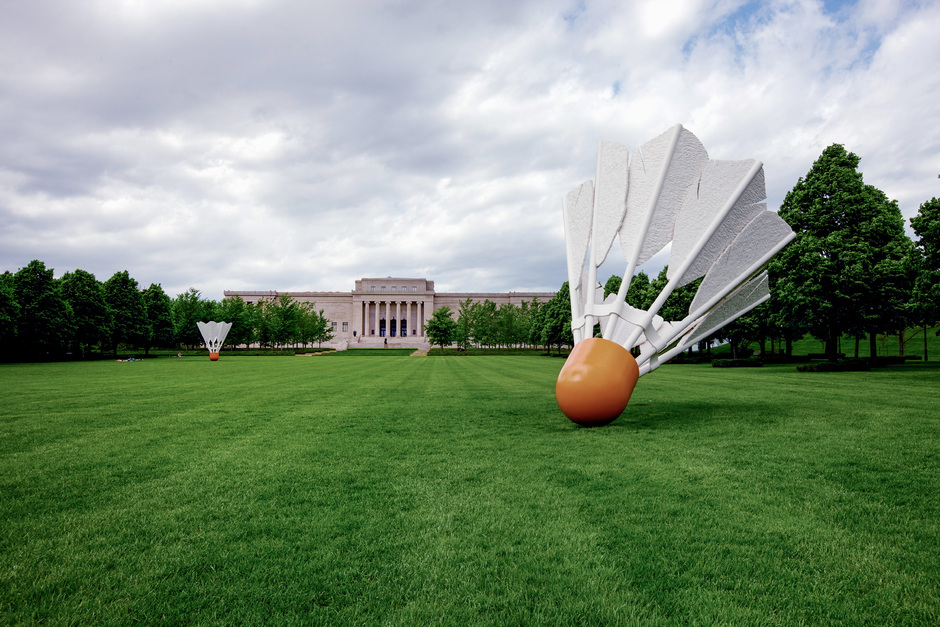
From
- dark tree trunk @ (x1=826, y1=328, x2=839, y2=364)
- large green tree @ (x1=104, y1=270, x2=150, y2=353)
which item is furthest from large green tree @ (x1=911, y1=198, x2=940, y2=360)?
large green tree @ (x1=104, y1=270, x2=150, y2=353)

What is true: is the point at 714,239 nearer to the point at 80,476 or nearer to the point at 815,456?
the point at 815,456

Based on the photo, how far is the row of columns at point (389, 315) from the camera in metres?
97.8

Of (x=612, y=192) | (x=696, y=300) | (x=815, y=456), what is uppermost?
(x=612, y=192)

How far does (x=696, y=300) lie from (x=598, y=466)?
460 cm

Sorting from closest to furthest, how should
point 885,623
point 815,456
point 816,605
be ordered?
point 885,623 → point 816,605 → point 815,456

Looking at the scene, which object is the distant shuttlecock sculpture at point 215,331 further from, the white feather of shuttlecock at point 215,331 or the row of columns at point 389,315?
the row of columns at point 389,315

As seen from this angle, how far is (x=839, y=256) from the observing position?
2064 cm

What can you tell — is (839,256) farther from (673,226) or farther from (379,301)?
(379,301)

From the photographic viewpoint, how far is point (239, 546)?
3346 mm

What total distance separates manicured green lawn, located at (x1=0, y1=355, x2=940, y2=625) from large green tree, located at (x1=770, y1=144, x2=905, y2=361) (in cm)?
1533

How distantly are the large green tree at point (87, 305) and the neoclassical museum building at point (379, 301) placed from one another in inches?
2195

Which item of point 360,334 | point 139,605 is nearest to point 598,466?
point 139,605

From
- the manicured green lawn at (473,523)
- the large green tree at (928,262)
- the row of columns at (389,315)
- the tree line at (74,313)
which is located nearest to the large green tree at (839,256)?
the large green tree at (928,262)

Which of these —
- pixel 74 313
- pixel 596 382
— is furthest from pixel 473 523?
pixel 74 313
